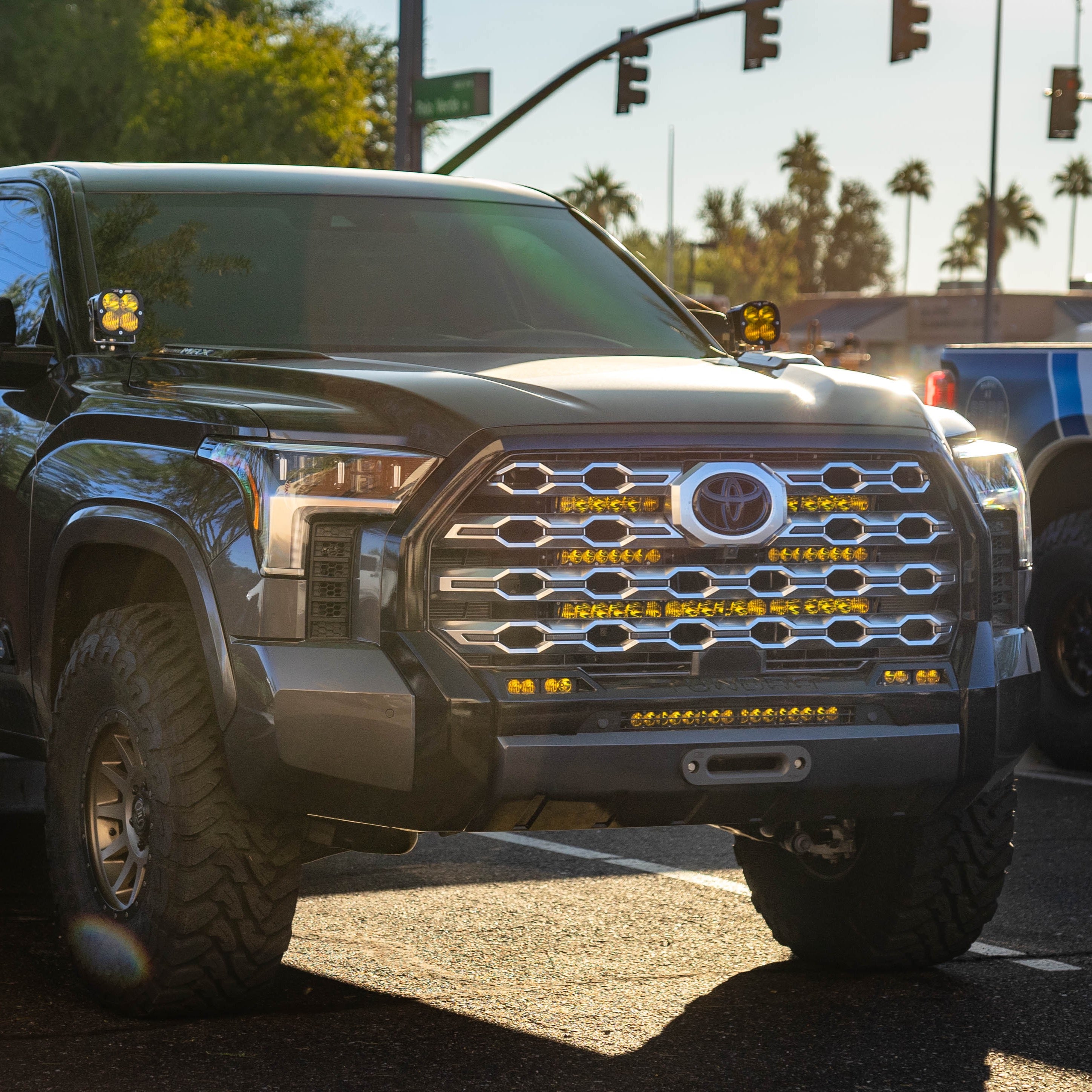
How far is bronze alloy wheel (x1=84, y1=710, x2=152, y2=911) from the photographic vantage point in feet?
14.8

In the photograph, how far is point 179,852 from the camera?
432 cm

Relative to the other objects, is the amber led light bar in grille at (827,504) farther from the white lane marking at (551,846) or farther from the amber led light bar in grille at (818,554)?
the white lane marking at (551,846)

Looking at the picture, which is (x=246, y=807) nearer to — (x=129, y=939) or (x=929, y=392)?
(x=129, y=939)

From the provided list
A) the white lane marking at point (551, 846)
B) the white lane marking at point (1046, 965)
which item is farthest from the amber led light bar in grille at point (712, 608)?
the white lane marking at point (551, 846)

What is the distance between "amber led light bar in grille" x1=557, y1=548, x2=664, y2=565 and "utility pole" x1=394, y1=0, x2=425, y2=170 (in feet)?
53.6

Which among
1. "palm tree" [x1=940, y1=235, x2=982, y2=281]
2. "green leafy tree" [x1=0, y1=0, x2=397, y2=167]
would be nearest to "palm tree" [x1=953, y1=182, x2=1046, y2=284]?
"palm tree" [x1=940, y1=235, x2=982, y2=281]

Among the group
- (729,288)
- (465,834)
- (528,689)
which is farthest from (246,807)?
(729,288)

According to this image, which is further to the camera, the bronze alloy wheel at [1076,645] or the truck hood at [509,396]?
the bronze alloy wheel at [1076,645]

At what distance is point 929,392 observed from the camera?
9484 mm

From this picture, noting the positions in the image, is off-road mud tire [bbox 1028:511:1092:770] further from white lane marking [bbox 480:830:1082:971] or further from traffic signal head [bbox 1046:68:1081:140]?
traffic signal head [bbox 1046:68:1081:140]

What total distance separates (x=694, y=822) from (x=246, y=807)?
98cm

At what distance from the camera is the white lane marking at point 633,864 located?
6352mm

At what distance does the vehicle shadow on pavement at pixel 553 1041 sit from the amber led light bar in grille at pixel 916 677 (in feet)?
2.73

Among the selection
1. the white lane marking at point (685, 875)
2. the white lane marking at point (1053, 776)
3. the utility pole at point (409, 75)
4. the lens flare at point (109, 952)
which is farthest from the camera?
the utility pole at point (409, 75)
